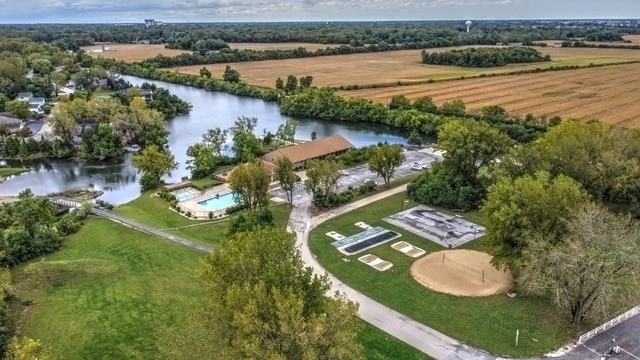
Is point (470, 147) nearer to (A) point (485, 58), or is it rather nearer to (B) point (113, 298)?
(B) point (113, 298)

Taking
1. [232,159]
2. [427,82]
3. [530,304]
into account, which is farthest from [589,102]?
[530,304]

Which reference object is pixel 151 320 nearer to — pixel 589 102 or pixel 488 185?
pixel 488 185

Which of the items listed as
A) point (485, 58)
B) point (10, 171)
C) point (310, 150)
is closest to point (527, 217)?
point (310, 150)

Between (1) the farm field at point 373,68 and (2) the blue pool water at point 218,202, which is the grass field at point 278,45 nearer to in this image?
(1) the farm field at point 373,68

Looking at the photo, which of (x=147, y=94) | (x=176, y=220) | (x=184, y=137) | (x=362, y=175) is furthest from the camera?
(x=147, y=94)

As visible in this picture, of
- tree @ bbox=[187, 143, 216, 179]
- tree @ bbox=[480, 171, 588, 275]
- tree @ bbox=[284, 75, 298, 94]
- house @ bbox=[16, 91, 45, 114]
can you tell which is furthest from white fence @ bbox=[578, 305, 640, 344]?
house @ bbox=[16, 91, 45, 114]

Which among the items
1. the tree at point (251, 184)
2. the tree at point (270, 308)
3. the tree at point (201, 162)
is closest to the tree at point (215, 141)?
the tree at point (201, 162)
